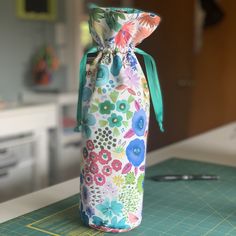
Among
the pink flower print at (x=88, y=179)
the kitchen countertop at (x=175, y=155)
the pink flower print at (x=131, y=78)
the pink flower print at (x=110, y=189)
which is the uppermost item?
the pink flower print at (x=131, y=78)

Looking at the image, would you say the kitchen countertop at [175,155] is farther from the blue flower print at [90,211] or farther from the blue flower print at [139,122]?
the blue flower print at [139,122]

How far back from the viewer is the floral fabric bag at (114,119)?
0.86 metres

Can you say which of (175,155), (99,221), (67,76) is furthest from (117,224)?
(67,76)

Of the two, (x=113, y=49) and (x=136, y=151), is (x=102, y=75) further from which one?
(x=136, y=151)

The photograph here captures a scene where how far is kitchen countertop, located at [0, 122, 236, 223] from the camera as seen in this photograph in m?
1.06

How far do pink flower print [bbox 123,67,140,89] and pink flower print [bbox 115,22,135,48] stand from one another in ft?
0.18

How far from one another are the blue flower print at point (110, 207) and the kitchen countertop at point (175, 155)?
224 mm

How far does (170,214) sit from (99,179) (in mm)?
231

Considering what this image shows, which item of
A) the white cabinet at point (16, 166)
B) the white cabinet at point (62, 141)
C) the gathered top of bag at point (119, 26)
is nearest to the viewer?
the gathered top of bag at point (119, 26)

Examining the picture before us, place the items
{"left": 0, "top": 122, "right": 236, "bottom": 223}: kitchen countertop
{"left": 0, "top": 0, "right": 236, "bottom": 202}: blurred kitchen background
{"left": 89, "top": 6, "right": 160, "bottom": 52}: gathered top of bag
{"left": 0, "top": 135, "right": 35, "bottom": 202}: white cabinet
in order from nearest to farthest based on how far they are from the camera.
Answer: {"left": 89, "top": 6, "right": 160, "bottom": 52}: gathered top of bag, {"left": 0, "top": 122, "right": 236, "bottom": 223}: kitchen countertop, {"left": 0, "top": 135, "right": 35, "bottom": 202}: white cabinet, {"left": 0, "top": 0, "right": 236, "bottom": 202}: blurred kitchen background

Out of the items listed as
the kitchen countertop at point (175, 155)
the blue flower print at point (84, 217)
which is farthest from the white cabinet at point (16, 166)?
the blue flower print at point (84, 217)

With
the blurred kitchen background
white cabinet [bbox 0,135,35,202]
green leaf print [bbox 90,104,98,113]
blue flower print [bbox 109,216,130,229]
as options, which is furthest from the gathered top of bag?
white cabinet [bbox 0,135,35,202]

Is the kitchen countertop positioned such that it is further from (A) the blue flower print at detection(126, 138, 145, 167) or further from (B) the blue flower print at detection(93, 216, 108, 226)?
(A) the blue flower print at detection(126, 138, 145, 167)

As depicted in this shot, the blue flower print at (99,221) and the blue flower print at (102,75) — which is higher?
the blue flower print at (102,75)
